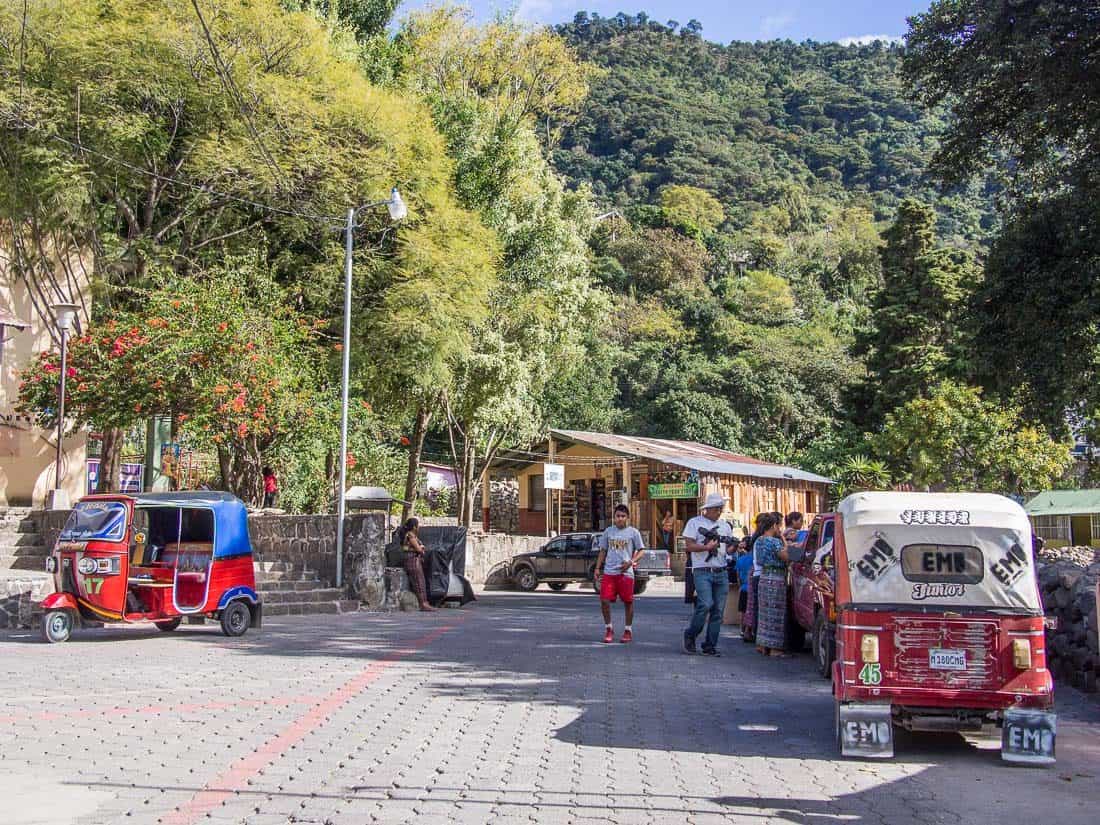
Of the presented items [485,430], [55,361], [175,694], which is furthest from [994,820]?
[485,430]

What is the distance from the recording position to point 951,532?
26.8 feet

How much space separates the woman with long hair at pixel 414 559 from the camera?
2020 centimetres

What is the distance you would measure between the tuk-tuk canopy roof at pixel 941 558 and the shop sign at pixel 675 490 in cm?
2718

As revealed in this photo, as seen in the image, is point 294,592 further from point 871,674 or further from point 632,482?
point 632,482

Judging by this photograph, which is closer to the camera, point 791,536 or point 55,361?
point 791,536

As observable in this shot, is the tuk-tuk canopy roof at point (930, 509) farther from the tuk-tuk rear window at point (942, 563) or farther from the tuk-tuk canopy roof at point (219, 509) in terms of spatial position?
the tuk-tuk canopy roof at point (219, 509)

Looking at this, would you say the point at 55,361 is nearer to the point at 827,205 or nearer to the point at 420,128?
the point at 420,128

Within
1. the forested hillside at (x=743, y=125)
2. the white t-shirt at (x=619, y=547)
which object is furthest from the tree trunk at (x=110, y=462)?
the forested hillside at (x=743, y=125)

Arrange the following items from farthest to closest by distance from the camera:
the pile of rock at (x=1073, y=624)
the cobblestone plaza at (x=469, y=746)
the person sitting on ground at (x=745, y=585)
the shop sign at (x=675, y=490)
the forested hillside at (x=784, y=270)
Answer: the forested hillside at (x=784, y=270) → the shop sign at (x=675, y=490) → the person sitting on ground at (x=745, y=585) → the pile of rock at (x=1073, y=624) → the cobblestone plaza at (x=469, y=746)

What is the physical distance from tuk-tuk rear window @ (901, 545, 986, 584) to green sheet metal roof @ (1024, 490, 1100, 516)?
3522 centimetres

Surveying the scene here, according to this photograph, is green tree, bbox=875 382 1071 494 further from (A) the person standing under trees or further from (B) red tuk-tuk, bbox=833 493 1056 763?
(B) red tuk-tuk, bbox=833 493 1056 763

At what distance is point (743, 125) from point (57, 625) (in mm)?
140756

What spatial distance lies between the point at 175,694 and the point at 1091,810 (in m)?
7.47

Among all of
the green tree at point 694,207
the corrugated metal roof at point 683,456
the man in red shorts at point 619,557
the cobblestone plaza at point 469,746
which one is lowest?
the cobblestone plaza at point 469,746
